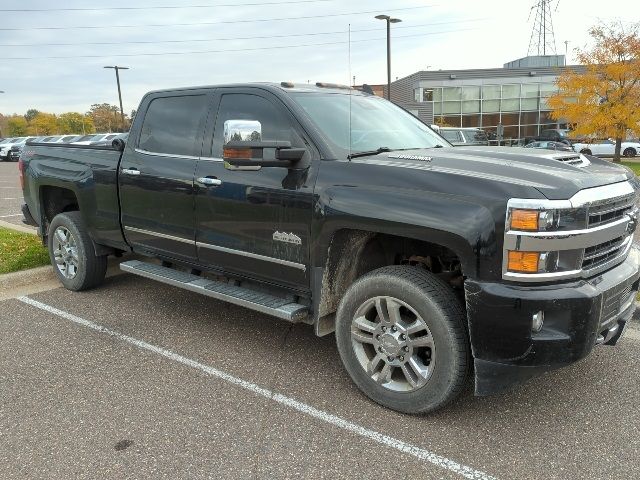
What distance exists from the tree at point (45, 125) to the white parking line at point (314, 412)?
93669 millimetres

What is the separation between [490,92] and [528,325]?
39.8 m

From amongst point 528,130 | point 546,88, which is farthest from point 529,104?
point 528,130

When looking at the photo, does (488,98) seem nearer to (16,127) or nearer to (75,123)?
(75,123)

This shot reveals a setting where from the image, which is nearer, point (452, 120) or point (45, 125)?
point (452, 120)

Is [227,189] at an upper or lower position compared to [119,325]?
upper

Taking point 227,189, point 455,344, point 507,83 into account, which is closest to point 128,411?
point 227,189

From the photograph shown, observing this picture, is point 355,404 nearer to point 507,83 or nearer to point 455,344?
point 455,344

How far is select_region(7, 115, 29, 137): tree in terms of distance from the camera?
94188mm

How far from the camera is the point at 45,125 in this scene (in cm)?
8794

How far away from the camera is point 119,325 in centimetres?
479

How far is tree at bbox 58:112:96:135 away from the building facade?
54464 mm

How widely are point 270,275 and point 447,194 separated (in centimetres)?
147

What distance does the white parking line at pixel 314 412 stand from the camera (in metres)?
2.79

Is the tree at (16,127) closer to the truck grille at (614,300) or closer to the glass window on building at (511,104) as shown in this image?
the glass window on building at (511,104)
